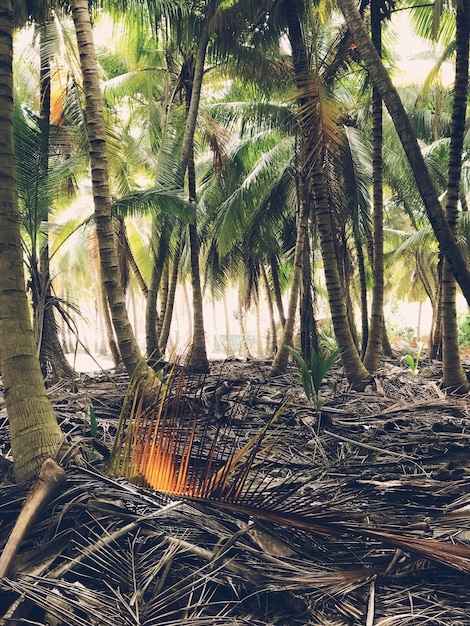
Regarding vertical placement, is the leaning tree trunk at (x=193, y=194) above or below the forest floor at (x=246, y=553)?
above

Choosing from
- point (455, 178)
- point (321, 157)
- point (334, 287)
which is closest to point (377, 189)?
point (321, 157)

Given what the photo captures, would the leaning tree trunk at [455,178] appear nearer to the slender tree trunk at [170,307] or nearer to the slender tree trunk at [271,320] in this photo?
the slender tree trunk at [170,307]

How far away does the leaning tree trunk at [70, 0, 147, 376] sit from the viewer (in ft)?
15.4

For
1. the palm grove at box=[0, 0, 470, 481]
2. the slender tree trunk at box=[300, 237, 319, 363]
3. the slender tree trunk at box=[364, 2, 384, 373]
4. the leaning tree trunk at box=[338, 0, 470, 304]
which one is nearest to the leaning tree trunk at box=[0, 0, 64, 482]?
the palm grove at box=[0, 0, 470, 481]

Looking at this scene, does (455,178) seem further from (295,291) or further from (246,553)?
(246,553)

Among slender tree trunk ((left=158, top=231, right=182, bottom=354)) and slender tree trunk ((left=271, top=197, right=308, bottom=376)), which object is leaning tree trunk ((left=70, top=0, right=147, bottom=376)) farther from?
slender tree trunk ((left=158, top=231, right=182, bottom=354))

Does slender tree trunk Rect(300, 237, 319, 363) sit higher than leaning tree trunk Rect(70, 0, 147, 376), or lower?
lower

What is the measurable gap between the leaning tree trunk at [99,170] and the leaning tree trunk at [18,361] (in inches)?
77.0

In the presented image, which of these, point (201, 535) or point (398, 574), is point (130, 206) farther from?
point (398, 574)

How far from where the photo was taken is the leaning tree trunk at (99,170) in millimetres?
4703

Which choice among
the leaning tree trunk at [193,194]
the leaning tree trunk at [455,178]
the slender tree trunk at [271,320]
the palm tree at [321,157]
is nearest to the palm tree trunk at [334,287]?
the palm tree at [321,157]

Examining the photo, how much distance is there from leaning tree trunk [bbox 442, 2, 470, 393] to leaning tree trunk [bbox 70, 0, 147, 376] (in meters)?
3.11

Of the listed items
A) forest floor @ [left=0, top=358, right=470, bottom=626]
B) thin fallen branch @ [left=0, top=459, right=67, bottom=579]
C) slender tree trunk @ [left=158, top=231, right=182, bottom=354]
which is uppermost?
slender tree trunk @ [left=158, top=231, right=182, bottom=354]

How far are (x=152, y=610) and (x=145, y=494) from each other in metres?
0.61
